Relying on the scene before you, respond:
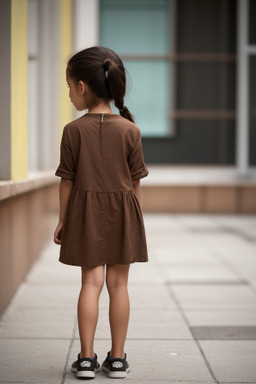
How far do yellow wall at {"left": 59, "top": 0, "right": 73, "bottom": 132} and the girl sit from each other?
636 cm

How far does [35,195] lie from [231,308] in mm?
2506

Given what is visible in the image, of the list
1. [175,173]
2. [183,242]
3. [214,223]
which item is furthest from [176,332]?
[175,173]

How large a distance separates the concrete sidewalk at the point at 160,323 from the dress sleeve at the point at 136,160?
36.9 inches

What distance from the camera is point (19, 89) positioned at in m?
5.12

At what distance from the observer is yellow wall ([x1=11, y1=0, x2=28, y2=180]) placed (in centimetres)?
479

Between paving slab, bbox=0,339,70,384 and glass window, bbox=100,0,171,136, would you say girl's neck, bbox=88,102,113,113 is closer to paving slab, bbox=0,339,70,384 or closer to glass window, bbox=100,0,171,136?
paving slab, bbox=0,339,70,384

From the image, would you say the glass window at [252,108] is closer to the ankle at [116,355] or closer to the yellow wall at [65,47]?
the yellow wall at [65,47]

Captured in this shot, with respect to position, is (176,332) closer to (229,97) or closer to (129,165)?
(129,165)

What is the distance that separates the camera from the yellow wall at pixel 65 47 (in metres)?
9.43

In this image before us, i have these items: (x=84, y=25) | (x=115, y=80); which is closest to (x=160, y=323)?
(x=115, y=80)

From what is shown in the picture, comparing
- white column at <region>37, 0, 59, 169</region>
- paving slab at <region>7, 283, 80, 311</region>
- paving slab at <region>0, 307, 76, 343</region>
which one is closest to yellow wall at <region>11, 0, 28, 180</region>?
paving slab at <region>7, 283, 80, 311</region>

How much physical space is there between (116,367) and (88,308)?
0.31 meters

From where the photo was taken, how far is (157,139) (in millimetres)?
13562

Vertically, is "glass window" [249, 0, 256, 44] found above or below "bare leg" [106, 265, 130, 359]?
→ above
